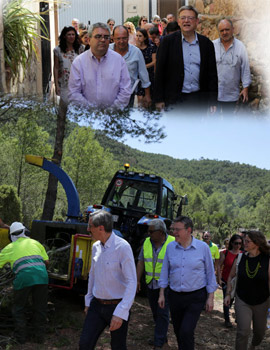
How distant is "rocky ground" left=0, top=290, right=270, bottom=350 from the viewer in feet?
17.9

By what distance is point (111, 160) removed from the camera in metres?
29.0

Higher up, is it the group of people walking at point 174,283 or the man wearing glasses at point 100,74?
the man wearing glasses at point 100,74

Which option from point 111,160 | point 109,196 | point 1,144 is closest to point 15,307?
point 109,196

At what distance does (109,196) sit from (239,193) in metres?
68.8

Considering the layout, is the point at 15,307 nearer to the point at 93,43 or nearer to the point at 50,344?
the point at 50,344

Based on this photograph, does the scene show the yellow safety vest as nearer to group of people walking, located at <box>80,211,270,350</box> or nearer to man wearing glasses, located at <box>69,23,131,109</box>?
group of people walking, located at <box>80,211,270,350</box>

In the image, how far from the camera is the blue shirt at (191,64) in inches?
221

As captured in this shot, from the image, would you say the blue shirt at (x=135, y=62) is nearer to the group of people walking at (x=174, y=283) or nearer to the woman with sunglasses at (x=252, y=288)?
the group of people walking at (x=174, y=283)

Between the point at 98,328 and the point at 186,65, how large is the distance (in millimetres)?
3300

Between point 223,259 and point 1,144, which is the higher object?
point 1,144

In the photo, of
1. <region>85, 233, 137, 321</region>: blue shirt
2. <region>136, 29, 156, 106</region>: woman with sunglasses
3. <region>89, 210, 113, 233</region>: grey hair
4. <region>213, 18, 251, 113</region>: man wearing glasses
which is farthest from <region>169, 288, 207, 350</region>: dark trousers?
<region>136, 29, 156, 106</region>: woman with sunglasses

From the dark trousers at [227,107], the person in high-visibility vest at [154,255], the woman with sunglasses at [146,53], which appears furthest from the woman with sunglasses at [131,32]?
the person in high-visibility vest at [154,255]

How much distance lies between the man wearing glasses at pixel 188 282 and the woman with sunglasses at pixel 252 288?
1.66ft

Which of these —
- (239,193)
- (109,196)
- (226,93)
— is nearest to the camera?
(226,93)
